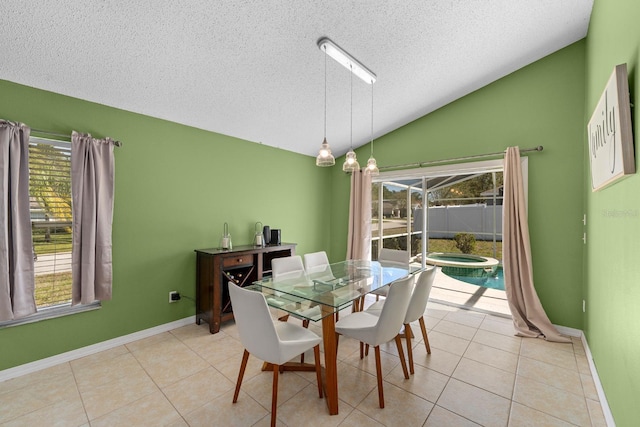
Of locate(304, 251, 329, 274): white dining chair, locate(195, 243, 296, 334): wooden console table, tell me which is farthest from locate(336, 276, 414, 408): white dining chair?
locate(195, 243, 296, 334): wooden console table

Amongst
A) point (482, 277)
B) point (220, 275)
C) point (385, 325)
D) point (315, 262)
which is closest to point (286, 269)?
point (315, 262)

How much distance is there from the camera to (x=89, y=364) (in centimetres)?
226

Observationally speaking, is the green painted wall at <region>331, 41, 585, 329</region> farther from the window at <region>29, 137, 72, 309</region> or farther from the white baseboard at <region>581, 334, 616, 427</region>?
the window at <region>29, 137, 72, 309</region>

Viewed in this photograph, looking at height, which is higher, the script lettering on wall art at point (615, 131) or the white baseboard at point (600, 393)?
the script lettering on wall art at point (615, 131)

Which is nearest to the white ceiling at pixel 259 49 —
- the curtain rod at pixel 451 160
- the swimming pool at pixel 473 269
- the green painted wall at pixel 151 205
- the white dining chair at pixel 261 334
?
the green painted wall at pixel 151 205

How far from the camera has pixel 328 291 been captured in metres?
2.14

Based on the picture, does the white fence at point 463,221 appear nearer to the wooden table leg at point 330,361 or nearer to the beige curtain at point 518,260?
the beige curtain at point 518,260

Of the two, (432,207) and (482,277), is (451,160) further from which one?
(482,277)

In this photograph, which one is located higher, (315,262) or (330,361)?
(315,262)

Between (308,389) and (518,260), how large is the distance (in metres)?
2.71

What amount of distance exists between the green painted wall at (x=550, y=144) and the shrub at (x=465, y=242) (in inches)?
91.3

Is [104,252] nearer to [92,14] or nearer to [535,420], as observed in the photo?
[92,14]

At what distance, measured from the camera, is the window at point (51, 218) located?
2197 mm

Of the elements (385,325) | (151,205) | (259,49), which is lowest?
(385,325)
